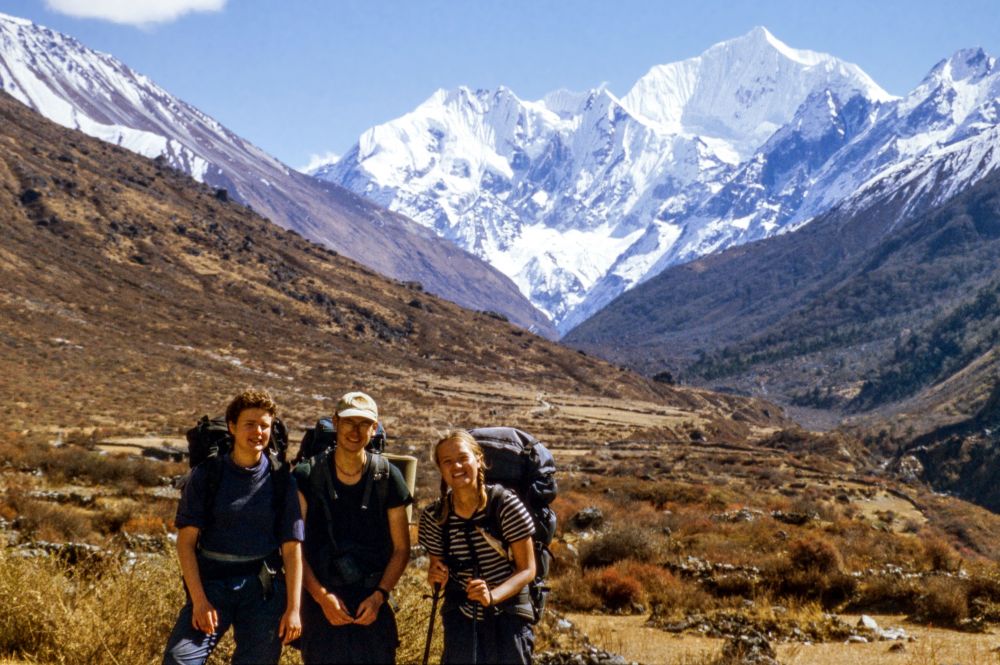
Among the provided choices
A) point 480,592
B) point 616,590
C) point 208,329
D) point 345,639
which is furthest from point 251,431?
point 208,329

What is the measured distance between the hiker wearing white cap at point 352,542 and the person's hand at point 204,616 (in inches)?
21.3

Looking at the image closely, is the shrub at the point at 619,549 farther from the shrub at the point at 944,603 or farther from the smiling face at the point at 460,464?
the smiling face at the point at 460,464

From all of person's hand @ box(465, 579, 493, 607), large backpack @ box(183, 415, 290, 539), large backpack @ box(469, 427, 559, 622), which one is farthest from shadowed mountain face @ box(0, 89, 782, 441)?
person's hand @ box(465, 579, 493, 607)

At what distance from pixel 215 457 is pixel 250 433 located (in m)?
0.28

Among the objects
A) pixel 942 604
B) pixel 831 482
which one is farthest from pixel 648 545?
pixel 831 482

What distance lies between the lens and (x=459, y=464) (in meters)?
5.12

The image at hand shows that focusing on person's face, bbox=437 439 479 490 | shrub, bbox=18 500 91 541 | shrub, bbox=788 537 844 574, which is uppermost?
person's face, bbox=437 439 479 490

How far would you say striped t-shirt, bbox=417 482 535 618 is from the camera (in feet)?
17.0

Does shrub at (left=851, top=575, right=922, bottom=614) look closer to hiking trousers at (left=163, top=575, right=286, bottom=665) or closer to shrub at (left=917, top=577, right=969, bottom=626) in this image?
shrub at (left=917, top=577, right=969, bottom=626)

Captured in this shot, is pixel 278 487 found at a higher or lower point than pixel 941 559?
higher

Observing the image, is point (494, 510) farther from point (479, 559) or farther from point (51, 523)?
point (51, 523)

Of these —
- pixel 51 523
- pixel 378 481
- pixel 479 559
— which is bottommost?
pixel 51 523

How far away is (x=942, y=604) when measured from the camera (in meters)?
10.9

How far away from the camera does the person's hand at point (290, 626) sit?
5.00 metres
